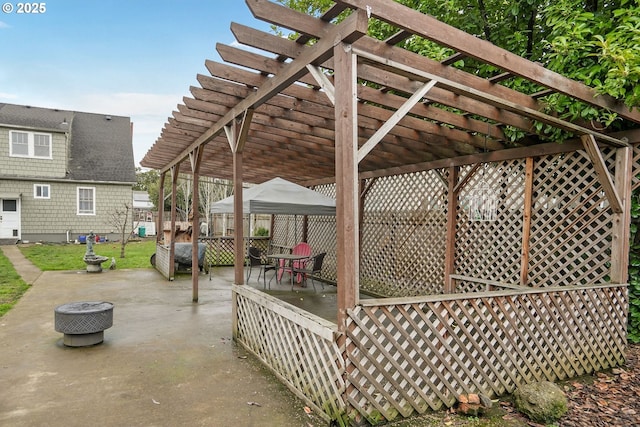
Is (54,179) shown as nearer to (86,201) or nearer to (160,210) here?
(86,201)

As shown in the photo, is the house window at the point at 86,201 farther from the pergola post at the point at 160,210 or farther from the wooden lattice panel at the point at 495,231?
the wooden lattice panel at the point at 495,231

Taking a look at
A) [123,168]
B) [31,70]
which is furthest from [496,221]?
[31,70]

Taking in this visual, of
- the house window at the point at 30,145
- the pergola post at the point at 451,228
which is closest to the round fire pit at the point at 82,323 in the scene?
the pergola post at the point at 451,228

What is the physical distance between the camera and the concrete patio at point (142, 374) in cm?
275

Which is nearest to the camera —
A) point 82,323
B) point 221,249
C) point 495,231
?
point 82,323

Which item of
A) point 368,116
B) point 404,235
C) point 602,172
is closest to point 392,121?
point 368,116

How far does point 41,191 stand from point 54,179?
0.68 meters

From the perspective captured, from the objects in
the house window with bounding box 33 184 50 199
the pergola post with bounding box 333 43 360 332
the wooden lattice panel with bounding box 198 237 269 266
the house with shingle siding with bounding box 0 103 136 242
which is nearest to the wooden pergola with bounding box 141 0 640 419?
the pergola post with bounding box 333 43 360 332

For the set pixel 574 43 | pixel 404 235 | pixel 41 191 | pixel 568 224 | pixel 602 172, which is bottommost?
pixel 404 235

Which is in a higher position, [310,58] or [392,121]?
[310,58]

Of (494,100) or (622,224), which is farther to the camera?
(622,224)

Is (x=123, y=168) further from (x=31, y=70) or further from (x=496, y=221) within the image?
(x=496, y=221)

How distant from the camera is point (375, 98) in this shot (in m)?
3.89

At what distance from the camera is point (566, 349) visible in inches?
144
